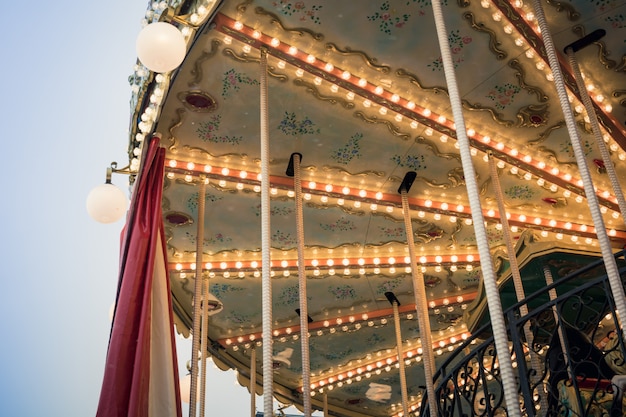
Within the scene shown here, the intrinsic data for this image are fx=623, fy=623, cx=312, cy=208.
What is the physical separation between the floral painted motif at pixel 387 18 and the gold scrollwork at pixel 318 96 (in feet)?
3.11

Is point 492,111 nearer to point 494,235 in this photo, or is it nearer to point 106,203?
point 494,235

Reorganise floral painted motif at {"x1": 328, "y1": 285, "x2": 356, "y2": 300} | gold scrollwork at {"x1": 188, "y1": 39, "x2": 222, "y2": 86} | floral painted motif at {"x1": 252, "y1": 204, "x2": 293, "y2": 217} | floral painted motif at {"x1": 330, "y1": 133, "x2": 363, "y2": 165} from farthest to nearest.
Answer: floral painted motif at {"x1": 328, "y1": 285, "x2": 356, "y2": 300} < floral painted motif at {"x1": 252, "y1": 204, "x2": 293, "y2": 217} < floral painted motif at {"x1": 330, "y1": 133, "x2": 363, "y2": 165} < gold scrollwork at {"x1": 188, "y1": 39, "x2": 222, "y2": 86}

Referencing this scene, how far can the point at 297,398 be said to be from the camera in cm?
1308

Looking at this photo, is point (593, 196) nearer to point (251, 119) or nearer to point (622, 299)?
point (622, 299)

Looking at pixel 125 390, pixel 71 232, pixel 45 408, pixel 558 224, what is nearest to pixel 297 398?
pixel 45 408

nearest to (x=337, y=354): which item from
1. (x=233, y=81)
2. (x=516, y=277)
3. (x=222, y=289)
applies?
(x=222, y=289)

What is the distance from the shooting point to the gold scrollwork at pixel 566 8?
242 inches

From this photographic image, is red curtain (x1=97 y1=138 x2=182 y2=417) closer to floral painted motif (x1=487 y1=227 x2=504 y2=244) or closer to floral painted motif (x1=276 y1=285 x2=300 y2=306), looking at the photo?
floral painted motif (x1=276 y1=285 x2=300 y2=306)

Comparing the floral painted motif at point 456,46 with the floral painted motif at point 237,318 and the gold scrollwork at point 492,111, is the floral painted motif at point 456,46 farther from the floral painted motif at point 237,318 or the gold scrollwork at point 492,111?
the floral painted motif at point 237,318

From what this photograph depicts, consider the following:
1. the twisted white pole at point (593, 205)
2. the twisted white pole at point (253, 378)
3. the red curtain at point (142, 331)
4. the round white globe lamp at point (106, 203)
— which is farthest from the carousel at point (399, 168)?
the twisted white pole at point (253, 378)

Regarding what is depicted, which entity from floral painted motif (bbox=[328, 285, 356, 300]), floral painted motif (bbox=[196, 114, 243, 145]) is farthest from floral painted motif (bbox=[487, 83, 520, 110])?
floral painted motif (bbox=[328, 285, 356, 300])

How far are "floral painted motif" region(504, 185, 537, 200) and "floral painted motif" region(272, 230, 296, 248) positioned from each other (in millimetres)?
3073

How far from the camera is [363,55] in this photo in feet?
21.1

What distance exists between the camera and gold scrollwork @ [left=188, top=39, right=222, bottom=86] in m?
6.01
